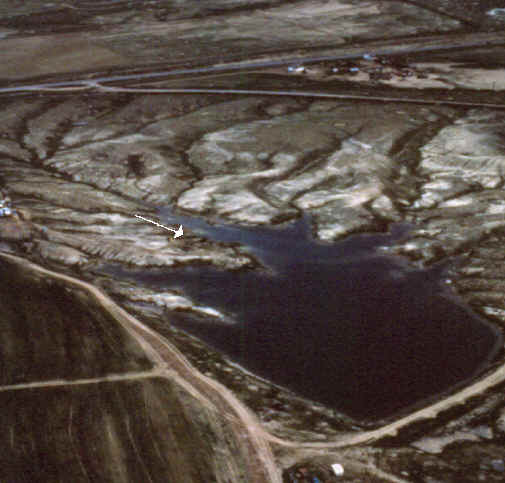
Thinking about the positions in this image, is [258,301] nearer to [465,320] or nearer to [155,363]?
[155,363]

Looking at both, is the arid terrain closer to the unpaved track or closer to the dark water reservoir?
the unpaved track

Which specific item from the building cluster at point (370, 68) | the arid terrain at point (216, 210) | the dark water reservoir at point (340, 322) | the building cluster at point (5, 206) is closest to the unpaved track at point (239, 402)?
the arid terrain at point (216, 210)

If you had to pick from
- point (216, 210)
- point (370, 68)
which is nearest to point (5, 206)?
point (216, 210)

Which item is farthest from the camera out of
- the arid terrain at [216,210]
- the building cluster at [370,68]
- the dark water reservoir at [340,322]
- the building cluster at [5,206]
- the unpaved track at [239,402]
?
the building cluster at [370,68]

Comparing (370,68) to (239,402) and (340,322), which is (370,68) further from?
(239,402)

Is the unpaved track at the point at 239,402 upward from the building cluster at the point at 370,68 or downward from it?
downward

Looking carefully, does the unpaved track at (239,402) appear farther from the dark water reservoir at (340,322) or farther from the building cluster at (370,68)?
the building cluster at (370,68)

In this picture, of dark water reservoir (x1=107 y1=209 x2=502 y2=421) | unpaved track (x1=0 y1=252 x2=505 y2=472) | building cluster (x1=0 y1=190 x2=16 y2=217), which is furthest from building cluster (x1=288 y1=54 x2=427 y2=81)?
unpaved track (x1=0 y1=252 x2=505 y2=472)
